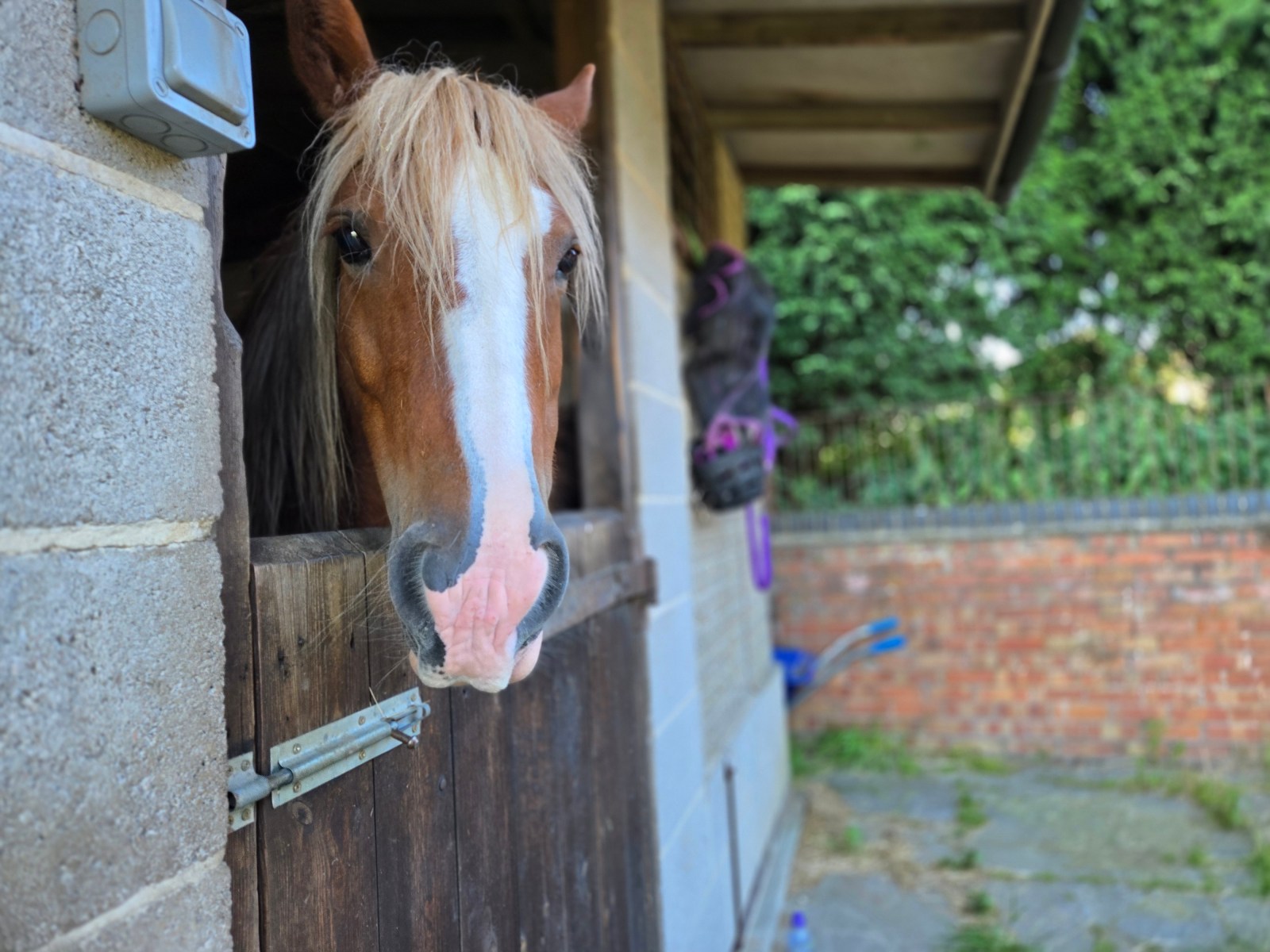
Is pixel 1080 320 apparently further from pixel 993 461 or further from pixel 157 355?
pixel 157 355

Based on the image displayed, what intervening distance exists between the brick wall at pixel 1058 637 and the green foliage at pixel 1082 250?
7.63ft

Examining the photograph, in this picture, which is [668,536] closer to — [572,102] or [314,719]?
[572,102]

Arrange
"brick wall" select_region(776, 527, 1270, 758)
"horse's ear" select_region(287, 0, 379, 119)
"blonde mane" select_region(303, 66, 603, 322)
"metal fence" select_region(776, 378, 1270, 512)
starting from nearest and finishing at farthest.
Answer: "blonde mane" select_region(303, 66, 603, 322) < "horse's ear" select_region(287, 0, 379, 119) < "brick wall" select_region(776, 527, 1270, 758) < "metal fence" select_region(776, 378, 1270, 512)

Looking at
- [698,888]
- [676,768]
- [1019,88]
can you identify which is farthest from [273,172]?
[1019,88]

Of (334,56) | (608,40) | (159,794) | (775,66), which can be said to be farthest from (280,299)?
(775,66)

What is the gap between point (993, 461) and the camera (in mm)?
6855

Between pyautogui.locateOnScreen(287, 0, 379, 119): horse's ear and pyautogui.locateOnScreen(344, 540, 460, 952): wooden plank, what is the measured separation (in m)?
0.70

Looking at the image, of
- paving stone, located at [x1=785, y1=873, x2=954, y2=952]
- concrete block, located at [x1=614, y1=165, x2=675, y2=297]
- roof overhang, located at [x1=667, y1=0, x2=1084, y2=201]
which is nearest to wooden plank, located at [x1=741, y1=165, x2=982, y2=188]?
roof overhang, located at [x1=667, y1=0, x2=1084, y2=201]

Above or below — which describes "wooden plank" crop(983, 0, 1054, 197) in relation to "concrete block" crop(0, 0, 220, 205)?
above

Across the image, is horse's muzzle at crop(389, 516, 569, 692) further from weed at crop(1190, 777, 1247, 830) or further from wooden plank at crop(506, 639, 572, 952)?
weed at crop(1190, 777, 1247, 830)

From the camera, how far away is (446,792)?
4.66ft

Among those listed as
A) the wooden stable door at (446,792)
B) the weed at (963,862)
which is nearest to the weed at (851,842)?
the weed at (963,862)

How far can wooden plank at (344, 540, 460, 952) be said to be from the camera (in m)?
1.24

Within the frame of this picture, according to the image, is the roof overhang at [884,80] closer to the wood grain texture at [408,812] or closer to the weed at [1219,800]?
the wood grain texture at [408,812]
